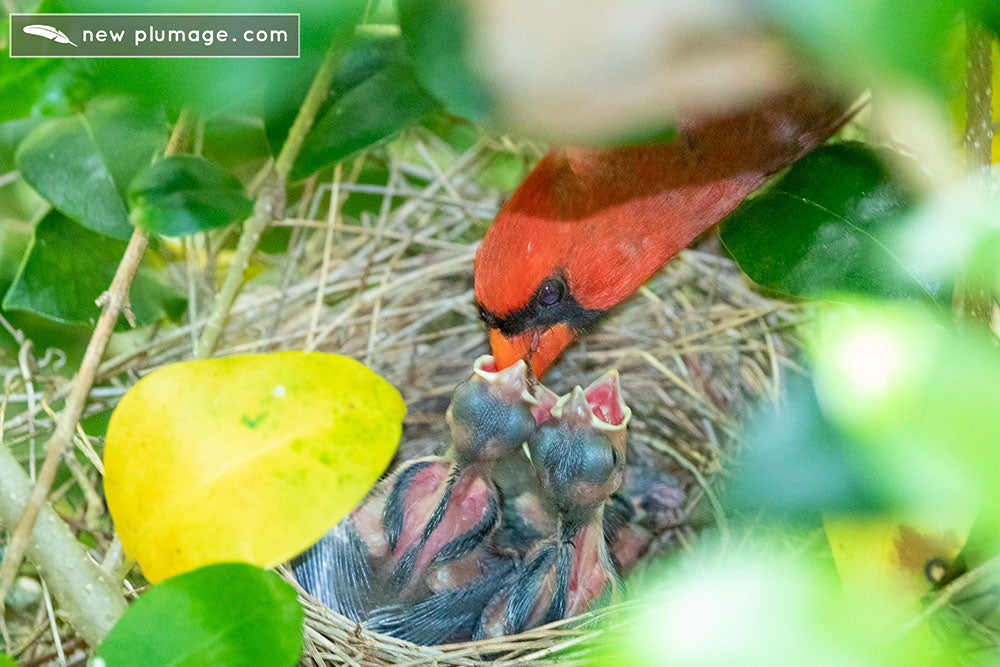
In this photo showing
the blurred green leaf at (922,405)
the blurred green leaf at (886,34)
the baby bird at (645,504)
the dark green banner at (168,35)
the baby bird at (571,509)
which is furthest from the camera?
the baby bird at (645,504)

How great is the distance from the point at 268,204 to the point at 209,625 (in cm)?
68

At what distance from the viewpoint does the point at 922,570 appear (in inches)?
28.0

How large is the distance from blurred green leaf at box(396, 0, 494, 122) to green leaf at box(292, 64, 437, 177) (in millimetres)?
293

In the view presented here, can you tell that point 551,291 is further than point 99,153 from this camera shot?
Yes

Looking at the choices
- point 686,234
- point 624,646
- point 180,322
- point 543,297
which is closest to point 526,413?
point 543,297

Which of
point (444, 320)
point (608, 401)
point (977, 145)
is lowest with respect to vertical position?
point (444, 320)

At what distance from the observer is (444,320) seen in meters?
1.48

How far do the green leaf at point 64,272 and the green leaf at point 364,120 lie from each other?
11.5 inches

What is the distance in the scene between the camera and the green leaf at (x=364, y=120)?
109 centimetres

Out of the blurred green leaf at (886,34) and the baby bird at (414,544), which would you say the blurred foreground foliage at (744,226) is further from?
the baby bird at (414,544)

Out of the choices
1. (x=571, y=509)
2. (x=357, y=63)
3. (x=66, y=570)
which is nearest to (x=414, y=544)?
(x=571, y=509)

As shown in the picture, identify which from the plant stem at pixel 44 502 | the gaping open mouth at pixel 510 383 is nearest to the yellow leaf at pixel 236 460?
the plant stem at pixel 44 502

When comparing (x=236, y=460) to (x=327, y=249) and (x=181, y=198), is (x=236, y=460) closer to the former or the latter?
(x=181, y=198)

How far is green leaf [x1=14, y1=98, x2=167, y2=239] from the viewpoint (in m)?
0.99
